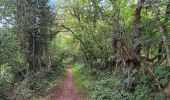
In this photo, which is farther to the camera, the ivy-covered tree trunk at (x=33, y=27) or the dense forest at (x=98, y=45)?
the ivy-covered tree trunk at (x=33, y=27)

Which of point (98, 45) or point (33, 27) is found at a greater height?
point (33, 27)

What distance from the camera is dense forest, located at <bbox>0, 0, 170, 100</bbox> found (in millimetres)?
8443

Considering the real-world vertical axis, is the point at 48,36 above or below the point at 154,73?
above

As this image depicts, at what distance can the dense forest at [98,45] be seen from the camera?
27.7 ft

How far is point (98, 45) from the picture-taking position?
20172 millimetres

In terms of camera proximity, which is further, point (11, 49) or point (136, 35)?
point (11, 49)

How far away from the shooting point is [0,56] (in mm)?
11797

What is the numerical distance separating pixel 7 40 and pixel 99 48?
956cm

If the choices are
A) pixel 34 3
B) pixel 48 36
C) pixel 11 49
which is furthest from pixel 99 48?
pixel 11 49

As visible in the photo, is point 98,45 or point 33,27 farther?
point 98,45

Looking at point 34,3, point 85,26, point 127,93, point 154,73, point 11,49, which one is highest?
point 34,3

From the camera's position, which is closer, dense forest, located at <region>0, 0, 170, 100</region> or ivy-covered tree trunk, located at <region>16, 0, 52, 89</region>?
dense forest, located at <region>0, 0, 170, 100</region>

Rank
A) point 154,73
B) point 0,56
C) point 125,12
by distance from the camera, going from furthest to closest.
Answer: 1. point 125,12
2. point 0,56
3. point 154,73

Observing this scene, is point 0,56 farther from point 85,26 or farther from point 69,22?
point 69,22
